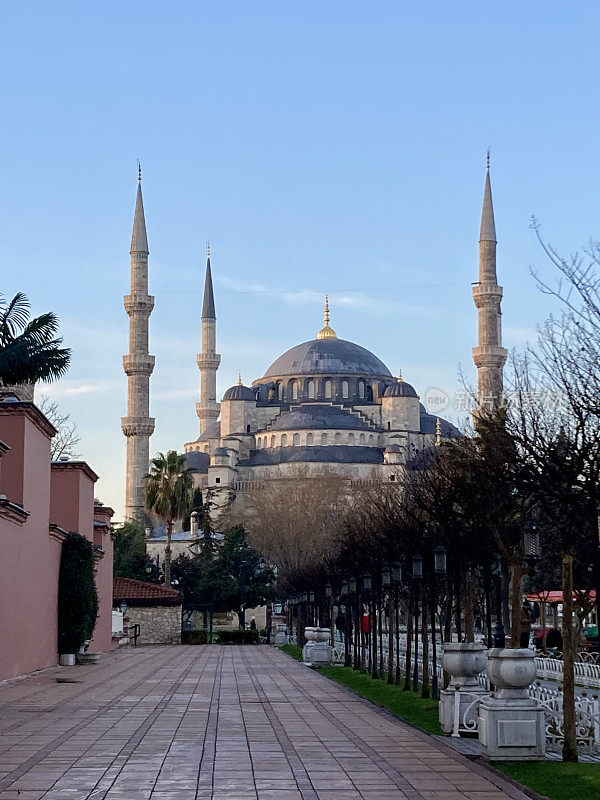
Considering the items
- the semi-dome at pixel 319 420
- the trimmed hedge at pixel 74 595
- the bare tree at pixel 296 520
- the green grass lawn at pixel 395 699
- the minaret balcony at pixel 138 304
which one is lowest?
the green grass lawn at pixel 395 699

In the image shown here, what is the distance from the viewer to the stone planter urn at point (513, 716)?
1059 cm

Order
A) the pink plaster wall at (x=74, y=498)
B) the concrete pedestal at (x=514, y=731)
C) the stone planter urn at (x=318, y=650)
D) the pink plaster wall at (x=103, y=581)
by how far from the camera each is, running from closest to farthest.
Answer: the concrete pedestal at (x=514, y=731)
the stone planter urn at (x=318, y=650)
the pink plaster wall at (x=74, y=498)
the pink plaster wall at (x=103, y=581)

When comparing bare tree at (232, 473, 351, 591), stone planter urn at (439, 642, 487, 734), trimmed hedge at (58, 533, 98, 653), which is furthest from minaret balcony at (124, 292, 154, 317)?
stone planter urn at (439, 642, 487, 734)

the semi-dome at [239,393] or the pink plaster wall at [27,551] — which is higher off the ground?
the semi-dome at [239,393]

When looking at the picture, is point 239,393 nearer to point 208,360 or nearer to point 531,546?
point 208,360

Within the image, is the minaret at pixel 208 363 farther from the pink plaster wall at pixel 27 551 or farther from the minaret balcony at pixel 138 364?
the pink plaster wall at pixel 27 551

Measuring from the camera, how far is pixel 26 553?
23250 millimetres

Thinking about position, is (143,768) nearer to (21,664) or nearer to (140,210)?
(21,664)

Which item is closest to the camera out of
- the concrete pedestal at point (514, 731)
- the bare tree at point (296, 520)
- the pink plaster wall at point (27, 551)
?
the concrete pedestal at point (514, 731)

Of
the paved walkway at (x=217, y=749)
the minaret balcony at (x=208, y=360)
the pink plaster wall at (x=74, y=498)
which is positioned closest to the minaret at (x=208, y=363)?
the minaret balcony at (x=208, y=360)

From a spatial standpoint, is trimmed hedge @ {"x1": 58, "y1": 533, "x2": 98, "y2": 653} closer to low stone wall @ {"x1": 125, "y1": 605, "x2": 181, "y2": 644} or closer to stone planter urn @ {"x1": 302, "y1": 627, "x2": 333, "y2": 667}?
stone planter urn @ {"x1": 302, "y1": 627, "x2": 333, "y2": 667}

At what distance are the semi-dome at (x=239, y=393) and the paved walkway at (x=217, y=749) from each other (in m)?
92.4

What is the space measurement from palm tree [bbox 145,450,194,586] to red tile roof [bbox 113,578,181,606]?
11.8 meters

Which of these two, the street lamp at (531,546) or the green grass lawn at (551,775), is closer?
the green grass lawn at (551,775)
